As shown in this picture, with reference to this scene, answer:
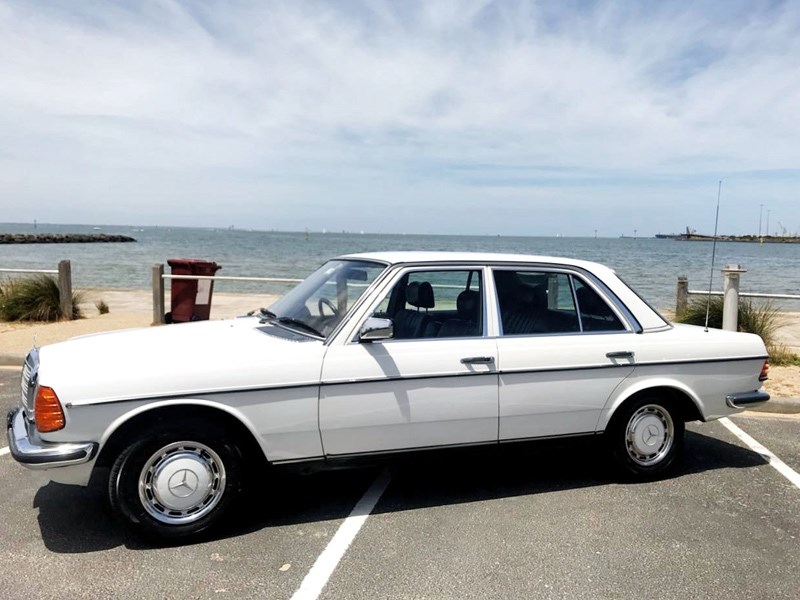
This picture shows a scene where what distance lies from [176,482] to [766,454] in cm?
468

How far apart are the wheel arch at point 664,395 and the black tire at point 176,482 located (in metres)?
2.51

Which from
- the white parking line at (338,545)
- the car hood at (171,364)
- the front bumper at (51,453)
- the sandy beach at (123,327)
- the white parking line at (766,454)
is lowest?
the white parking line at (338,545)

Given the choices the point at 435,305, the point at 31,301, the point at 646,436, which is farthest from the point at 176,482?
the point at 31,301

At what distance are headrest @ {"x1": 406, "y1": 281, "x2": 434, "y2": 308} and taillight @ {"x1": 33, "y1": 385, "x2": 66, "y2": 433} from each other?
226 centimetres

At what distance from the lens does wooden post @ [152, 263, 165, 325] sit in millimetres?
11242

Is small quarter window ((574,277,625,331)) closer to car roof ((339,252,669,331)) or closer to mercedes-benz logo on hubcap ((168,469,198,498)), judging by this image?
car roof ((339,252,669,331))

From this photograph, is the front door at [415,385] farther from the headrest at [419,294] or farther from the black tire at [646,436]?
the black tire at [646,436]

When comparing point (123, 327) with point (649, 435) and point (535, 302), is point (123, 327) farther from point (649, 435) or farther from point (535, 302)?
point (649, 435)

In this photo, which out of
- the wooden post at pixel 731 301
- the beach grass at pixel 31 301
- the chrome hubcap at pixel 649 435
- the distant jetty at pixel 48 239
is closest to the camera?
the chrome hubcap at pixel 649 435

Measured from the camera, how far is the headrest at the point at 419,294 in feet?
15.3

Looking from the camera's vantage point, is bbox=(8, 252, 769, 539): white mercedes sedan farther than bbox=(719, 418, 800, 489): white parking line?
No

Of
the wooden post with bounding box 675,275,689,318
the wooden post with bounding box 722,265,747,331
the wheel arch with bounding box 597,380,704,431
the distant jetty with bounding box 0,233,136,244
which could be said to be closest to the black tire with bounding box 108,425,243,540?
the wheel arch with bounding box 597,380,704,431

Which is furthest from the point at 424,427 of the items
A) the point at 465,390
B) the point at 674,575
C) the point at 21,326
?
the point at 21,326

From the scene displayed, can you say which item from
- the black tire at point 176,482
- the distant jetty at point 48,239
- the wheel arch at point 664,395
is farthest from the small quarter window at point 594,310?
the distant jetty at point 48,239
